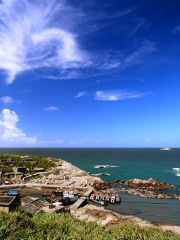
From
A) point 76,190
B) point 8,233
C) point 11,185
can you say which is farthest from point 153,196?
point 8,233

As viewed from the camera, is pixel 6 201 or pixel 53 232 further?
pixel 6 201

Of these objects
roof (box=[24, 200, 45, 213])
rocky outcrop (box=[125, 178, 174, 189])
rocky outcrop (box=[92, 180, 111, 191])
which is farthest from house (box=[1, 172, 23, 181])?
rocky outcrop (box=[125, 178, 174, 189])

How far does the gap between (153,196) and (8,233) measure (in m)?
43.4

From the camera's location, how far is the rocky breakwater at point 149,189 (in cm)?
4969

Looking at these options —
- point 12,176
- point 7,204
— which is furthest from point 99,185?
point 7,204

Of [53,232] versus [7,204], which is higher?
[53,232]

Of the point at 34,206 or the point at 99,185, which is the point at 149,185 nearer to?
the point at 99,185

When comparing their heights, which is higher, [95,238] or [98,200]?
[95,238]

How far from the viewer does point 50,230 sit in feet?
49.0

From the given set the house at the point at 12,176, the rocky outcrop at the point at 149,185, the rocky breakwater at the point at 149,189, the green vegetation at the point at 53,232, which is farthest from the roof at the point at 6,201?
the rocky outcrop at the point at 149,185

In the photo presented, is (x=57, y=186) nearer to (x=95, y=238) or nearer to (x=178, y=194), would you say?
(x=178, y=194)

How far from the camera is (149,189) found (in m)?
57.4

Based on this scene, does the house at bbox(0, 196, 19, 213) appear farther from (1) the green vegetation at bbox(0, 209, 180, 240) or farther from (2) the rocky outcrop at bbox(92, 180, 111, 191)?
(2) the rocky outcrop at bbox(92, 180, 111, 191)

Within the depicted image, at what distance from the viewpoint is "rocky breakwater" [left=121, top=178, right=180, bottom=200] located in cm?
4969
